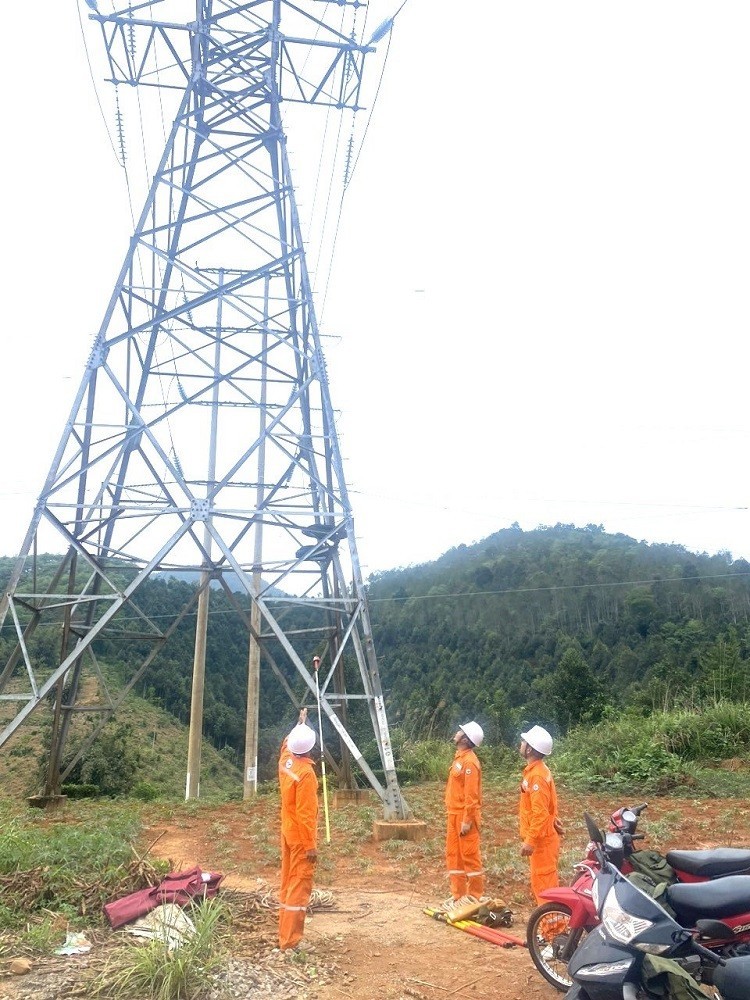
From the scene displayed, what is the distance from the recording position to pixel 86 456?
499 inches

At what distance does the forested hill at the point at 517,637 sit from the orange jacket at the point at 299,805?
17477mm

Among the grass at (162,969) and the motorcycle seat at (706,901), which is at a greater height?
the motorcycle seat at (706,901)

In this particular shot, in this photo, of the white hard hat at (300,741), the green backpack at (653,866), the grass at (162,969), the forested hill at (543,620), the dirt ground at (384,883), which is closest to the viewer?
the green backpack at (653,866)

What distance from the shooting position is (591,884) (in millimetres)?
5863

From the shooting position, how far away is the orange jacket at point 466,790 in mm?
8039

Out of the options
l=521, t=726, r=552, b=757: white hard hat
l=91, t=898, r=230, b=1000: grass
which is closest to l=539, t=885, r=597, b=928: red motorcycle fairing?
l=521, t=726, r=552, b=757: white hard hat

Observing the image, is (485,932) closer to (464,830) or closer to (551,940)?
(464,830)

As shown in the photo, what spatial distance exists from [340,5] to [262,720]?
3408cm

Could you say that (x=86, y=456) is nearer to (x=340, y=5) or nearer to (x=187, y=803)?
(x=187, y=803)

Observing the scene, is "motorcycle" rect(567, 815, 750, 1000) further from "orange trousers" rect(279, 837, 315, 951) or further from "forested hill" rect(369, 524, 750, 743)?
"forested hill" rect(369, 524, 750, 743)

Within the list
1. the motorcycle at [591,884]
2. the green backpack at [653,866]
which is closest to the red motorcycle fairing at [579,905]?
the motorcycle at [591,884]

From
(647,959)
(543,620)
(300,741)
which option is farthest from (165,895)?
(543,620)

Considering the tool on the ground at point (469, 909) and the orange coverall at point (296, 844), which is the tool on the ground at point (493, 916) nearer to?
the tool on the ground at point (469, 909)

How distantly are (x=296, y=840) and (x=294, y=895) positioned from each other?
40cm
